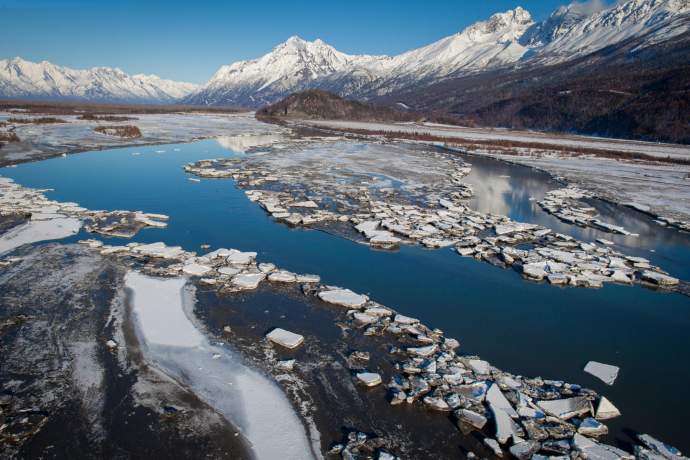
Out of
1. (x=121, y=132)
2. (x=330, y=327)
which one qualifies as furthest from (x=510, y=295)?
(x=121, y=132)

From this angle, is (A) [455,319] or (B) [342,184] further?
(B) [342,184]

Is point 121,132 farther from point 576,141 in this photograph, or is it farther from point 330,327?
point 576,141

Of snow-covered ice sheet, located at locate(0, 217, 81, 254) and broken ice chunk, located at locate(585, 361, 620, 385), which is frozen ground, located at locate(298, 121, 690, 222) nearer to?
broken ice chunk, located at locate(585, 361, 620, 385)

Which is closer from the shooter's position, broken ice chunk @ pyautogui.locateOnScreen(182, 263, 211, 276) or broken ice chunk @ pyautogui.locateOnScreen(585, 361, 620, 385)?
broken ice chunk @ pyautogui.locateOnScreen(585, 361, 620, 385)

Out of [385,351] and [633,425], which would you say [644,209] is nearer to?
[633,425]

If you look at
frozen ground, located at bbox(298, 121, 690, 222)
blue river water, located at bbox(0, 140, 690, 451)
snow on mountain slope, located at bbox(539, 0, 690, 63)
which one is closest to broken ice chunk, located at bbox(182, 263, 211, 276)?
blue river water, located at bbox(0, 140, 690, 451)

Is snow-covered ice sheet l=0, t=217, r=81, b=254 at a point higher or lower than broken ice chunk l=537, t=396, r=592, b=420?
higher

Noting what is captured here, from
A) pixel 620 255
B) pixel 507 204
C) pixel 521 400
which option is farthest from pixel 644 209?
pixel 521 400
